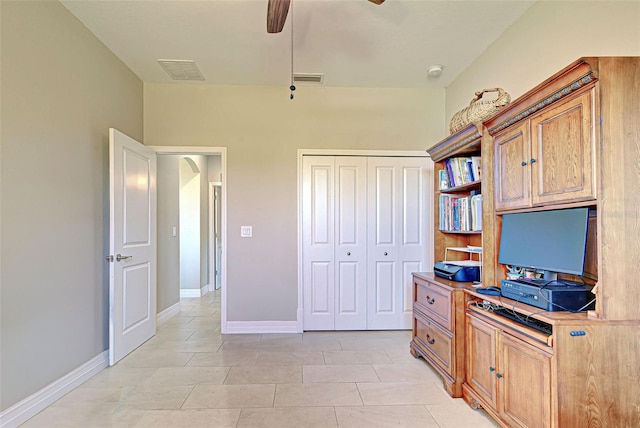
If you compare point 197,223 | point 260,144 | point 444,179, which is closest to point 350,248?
point 444,179

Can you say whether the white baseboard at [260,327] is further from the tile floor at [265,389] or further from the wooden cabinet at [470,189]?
the wooden cabinet at [470,189]

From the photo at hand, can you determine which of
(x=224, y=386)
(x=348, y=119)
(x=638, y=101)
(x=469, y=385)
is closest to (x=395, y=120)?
(x=348, y=119)

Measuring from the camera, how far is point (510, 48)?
2621 millimetres

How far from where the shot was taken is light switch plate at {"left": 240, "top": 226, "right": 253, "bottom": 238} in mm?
3693

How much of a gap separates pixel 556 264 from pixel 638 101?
31.9 inches

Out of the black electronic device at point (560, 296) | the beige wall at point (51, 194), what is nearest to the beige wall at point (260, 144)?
the beige wall at point (51, 194)

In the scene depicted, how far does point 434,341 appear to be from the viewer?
8.43 feet

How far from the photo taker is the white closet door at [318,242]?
3.70 metres

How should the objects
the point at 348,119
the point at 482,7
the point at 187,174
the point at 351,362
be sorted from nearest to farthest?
the point at 482,7
the point at 351,362
the point at 348,119
the point at 187,174

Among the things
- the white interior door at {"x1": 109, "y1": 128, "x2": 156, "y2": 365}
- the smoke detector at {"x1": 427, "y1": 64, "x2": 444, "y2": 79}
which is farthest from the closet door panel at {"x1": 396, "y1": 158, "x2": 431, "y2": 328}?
the white interior door at {"x1": 109, "y1": 128, "x2": 156, "y2": 365}

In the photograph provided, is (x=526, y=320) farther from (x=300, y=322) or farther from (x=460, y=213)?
(x=300, y=322)

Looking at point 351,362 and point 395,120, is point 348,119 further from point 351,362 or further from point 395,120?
point 351,362

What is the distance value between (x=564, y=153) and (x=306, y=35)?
209 cm

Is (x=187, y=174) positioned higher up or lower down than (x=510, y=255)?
higher up
